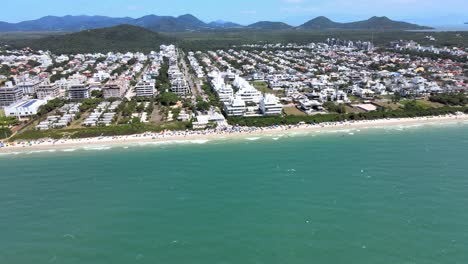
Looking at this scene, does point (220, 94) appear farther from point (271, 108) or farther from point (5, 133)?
point (5, 133)

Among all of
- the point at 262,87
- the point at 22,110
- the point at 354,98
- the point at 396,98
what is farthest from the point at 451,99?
the point at 22,110

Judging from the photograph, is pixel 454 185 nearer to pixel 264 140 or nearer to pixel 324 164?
pixel 324 164

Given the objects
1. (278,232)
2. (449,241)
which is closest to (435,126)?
(449,241)

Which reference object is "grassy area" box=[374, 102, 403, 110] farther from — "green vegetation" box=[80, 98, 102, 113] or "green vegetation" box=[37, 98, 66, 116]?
"green vegetation" box=[37, 98, 66, 116]

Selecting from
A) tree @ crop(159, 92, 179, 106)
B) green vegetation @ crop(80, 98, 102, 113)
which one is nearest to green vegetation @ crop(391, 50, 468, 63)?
tree @ crop(159, 92, 179, 106)

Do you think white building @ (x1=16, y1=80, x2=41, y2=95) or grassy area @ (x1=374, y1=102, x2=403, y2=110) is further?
white building @ (x1=16, y1=80, x2=41, y2=95)

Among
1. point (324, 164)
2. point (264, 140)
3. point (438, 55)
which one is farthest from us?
point (438, 55)

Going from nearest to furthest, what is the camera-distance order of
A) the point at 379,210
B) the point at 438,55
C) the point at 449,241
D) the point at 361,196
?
the point at 449,241, the point at 379,210, the point at 361,196, the point at 438,55

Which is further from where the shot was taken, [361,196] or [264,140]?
[264,140]
